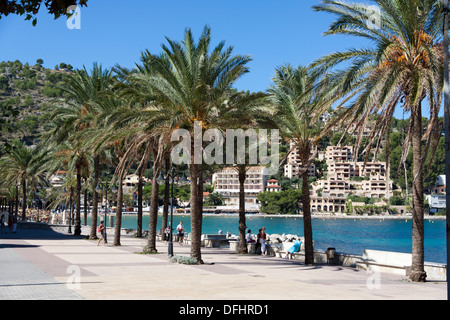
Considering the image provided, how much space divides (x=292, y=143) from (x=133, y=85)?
25.2 ft

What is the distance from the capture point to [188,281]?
14.2m

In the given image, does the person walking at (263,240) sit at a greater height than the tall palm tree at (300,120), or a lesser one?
lesser

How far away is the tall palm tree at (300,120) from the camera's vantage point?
20094mm

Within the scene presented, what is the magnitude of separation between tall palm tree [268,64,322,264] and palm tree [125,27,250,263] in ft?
7.24

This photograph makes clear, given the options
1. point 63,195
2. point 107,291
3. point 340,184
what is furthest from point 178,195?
point 107,291

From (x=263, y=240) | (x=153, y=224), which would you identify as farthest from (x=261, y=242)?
(x=153, y=224)

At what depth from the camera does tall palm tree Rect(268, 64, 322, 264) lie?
20.1 metres

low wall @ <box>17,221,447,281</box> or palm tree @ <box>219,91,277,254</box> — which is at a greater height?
palm tree @ <box>219,91,277,254</box>

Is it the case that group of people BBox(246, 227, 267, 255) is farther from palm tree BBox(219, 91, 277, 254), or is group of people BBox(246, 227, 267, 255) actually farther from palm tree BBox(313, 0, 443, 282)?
palm tree BBox(313, 0, 443, 282)

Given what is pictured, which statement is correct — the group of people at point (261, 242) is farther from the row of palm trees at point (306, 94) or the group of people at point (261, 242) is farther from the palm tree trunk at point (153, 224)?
the palm tree trunk at point (153, 224)

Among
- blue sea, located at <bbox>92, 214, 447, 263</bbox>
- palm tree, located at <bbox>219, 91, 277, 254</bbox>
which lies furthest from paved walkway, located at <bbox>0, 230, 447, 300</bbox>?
blue sea, located at <bbox>92, 214, 447, 263</bbox>

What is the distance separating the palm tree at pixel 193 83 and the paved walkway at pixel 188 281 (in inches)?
113

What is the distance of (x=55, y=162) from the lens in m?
38.5

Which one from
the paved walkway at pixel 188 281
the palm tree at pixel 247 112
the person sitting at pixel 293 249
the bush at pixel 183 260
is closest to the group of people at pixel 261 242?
the person sitting at pixel 293 249
